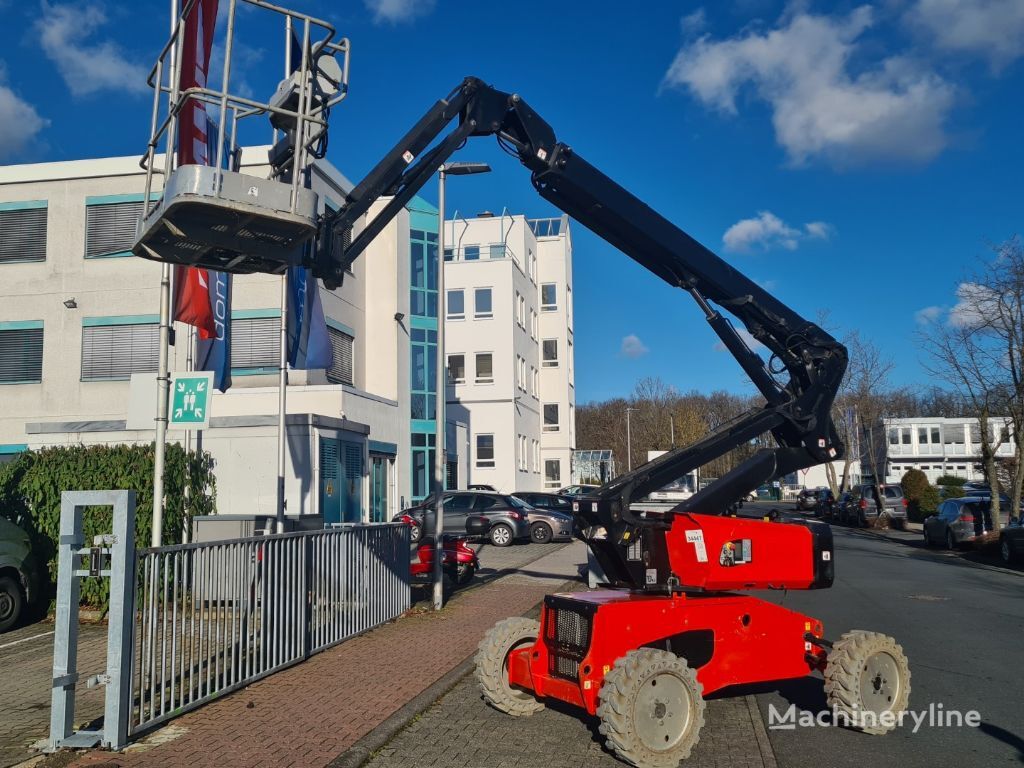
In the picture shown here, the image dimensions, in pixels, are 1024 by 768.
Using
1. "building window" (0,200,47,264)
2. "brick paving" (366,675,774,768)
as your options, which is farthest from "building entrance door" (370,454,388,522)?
"brick paving" (366,675,774,768)

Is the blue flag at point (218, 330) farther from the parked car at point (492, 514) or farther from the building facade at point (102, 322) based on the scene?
the parked car at point (492, 514)

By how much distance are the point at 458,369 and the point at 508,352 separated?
2.58 metres

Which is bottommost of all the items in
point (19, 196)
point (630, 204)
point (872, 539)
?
point (872, 539)

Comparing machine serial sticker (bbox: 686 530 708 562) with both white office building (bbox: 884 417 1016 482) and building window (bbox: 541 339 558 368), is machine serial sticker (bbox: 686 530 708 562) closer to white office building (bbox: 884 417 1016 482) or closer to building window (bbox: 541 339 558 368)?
building window (bbox: 541 339 558 368)

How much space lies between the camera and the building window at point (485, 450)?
142 ft

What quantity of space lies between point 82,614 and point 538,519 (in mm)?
16623

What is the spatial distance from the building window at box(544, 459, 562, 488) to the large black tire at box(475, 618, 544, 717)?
48055mm

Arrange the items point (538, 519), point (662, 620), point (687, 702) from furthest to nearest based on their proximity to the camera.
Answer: point (538, 519)
point (662, 620)
point (687, 702)

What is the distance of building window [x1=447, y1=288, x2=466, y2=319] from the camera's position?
43.6 meters

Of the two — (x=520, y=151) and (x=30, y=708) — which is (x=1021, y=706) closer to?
(x=520, y=151)

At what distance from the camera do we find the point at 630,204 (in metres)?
8.57

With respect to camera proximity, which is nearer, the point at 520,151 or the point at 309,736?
the point at 309,736

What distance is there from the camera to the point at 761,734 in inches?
265

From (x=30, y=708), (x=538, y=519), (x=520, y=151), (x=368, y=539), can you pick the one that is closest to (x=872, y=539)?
(x=538, y=519)
